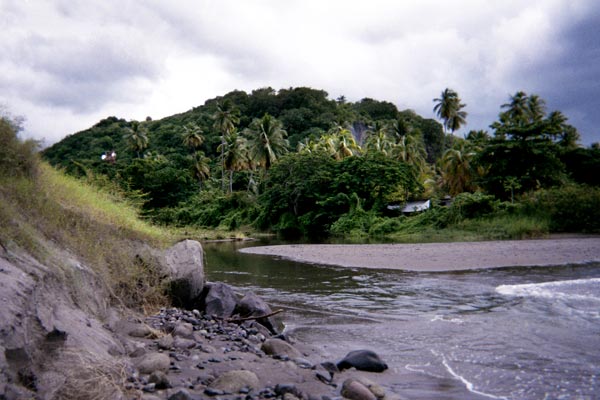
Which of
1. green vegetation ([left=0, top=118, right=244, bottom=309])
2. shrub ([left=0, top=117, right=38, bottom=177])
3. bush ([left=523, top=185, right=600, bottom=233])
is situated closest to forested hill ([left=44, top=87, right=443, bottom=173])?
bush ([left=523, top=185, right=600, bottom=233])

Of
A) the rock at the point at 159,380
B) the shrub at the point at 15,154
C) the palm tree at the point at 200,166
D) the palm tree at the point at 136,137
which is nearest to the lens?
the rock at the point at 159,380

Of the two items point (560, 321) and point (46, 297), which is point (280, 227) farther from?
point (46, 297)

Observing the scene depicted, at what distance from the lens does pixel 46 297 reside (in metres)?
5.46

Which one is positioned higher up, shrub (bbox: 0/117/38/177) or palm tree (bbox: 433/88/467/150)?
palm tree (bbox: 433/88/467/150)

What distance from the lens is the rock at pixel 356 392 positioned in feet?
19.0

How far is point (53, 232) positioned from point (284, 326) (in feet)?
17.1

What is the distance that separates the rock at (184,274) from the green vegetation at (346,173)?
132 inches

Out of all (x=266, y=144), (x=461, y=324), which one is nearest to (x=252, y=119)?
(x=266, y=144)

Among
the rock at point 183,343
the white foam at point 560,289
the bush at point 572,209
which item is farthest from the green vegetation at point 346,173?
the white foam at point 560,289

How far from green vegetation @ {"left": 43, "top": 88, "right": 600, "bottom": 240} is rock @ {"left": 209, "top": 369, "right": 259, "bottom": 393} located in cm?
871

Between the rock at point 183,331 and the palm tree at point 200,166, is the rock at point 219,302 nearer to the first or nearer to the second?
the rock at point 183,331

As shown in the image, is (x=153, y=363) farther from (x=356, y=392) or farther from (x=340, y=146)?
(x=340, y=146)

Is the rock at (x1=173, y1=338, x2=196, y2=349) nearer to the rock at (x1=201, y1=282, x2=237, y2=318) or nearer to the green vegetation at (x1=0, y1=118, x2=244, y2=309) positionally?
the green vegetation at (x1=0, y1=118, x2=244, y2=309)

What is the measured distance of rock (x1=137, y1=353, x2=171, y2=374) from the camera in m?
5.66
